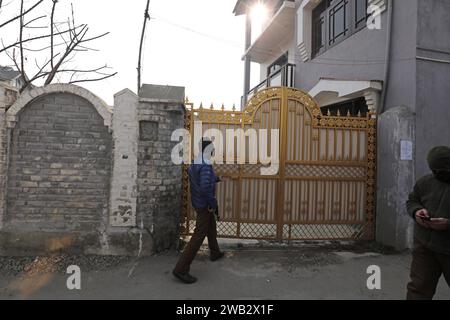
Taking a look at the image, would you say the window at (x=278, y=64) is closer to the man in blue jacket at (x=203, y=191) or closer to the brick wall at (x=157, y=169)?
the brick wall at (x=157, y=169)

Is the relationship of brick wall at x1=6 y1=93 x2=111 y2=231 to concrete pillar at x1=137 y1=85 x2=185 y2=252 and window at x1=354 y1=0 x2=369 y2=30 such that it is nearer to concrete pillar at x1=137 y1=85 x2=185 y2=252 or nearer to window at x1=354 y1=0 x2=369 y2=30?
concrete pillar at x1=137 y1=85 x2=185 y2=252

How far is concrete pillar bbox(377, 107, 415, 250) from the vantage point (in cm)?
510

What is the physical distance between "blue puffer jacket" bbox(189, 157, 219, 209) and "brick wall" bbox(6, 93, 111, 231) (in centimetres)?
133

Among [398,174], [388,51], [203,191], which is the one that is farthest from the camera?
[388,51]

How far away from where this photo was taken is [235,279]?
13.1 ft

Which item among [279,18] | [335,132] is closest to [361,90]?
[335,132]

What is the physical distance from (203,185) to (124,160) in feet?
4.27

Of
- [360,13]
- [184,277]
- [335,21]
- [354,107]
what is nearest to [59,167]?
[184,277]

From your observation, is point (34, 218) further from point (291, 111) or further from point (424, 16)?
point (424, 16)

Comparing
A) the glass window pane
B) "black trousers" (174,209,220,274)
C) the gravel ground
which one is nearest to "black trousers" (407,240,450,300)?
"black trousers" (174,209,220,274)

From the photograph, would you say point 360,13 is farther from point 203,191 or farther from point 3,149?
point 3,149

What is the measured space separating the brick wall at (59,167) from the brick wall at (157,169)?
46cm

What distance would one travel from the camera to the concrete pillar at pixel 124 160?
4.57 meters

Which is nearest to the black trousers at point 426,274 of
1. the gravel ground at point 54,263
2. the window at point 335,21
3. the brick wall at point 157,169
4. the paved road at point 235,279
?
the paved road at point 235,279
